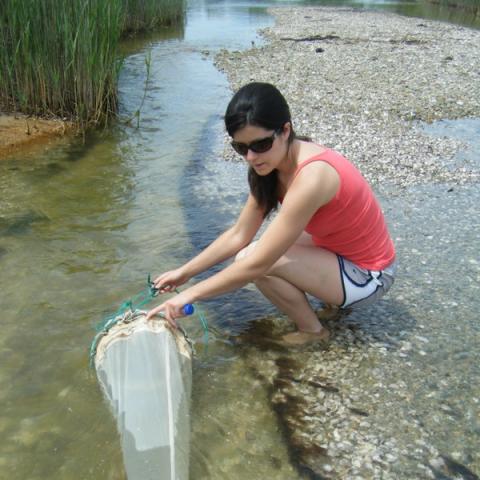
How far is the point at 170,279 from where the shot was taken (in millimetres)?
3104

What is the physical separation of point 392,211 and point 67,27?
4944 mm

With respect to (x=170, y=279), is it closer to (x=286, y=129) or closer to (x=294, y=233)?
(x=294, y=233)

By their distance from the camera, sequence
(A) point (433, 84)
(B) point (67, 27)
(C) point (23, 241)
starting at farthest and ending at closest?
(A) point (433, 84) → (B) point (67, 27) → (C) point (23, 241)

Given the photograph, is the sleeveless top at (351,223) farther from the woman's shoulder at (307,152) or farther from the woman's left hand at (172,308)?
the woman's left hand at (172,308)

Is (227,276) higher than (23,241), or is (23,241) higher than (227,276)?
(227,276)

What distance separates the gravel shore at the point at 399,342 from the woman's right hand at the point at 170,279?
645 millimetres

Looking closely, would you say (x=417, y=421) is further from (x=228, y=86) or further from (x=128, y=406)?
(x=228, y=86)

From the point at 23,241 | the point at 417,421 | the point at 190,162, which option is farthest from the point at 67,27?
the point at 417,421

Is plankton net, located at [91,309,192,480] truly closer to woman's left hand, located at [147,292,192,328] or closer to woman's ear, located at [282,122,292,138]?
woman's left hand, located at [147,292,192,328]

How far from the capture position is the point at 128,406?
8.04 ft

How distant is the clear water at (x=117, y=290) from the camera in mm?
2660

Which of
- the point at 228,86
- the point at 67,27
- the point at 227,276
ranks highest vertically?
the point at 67,27

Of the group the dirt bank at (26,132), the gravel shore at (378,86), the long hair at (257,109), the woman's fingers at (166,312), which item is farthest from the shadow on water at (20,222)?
the long hair at (257,109)

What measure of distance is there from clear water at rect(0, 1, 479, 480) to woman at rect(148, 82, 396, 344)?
1.84ft
